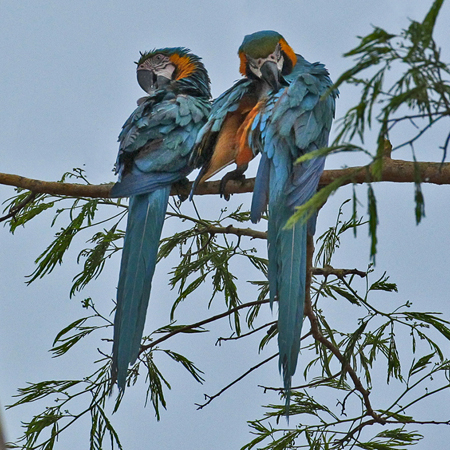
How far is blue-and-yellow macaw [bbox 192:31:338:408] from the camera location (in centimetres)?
197

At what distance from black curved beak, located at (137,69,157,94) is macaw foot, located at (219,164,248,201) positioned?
0.82 meters

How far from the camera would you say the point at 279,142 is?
2.16 metres

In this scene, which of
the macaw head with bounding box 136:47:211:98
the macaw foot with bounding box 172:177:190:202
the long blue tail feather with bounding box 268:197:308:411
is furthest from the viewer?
the macaw head with bounding box 136:47:211:98

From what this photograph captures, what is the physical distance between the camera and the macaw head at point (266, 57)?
2442 mm

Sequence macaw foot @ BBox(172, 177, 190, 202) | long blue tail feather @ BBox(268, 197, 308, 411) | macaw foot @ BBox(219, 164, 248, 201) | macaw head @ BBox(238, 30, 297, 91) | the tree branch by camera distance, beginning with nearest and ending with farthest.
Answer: long blue tail feather @ BBox(268, 197, 308, 411) < the tree branch < macaw foot @ BBox(219, 164, 248, 201) < macaw head @ BBox(238, 30, 297, 91) < macaw foot @ BBox(172, 177, 190, 202)

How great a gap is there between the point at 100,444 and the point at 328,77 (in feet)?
5.02

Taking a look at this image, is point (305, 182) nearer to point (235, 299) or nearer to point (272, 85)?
point (272, 85)

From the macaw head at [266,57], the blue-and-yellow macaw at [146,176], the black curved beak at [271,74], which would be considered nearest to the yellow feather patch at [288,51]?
the macaw head at [266,57]

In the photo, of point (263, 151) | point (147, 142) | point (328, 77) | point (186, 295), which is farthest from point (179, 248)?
point (328, 77)

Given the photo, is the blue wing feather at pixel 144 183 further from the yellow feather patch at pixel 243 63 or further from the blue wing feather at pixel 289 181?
the blue wing feather at pixel 289 181

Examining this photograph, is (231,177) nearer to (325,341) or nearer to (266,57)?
(266,57)

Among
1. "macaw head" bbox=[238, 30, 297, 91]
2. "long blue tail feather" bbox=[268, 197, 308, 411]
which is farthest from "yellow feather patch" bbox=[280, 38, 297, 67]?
"long blue tail feather" bbox=[268, 197, 308, 411]

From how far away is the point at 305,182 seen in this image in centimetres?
207

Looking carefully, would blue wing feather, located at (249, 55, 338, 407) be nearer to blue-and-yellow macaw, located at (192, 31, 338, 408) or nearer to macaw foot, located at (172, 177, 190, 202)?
blue-and-yellow macaw, located at (192, 31, 338, 408)
